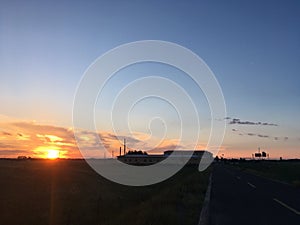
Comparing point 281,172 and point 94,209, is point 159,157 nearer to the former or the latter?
point 281,172

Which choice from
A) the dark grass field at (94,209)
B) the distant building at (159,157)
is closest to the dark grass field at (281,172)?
the dark grass field at (94,209)

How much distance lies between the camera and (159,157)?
530ft

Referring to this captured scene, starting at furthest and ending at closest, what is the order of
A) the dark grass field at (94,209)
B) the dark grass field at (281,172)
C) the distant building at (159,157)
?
the distant building at (159,157), the dark grass field at (281,172), the dark grass field at (94,209)

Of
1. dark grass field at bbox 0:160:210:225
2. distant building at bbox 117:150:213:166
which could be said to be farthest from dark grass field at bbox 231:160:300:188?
distant building at bbox 117:150:213:166

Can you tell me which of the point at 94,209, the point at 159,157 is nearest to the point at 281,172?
the point at 94,209

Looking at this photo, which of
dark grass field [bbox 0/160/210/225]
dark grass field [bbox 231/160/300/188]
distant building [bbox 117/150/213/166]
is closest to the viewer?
dark grass field [bbox 0/160/210/225]

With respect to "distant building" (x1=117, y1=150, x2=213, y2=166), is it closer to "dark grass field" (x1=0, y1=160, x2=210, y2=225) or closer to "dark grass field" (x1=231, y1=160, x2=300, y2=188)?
"dark grass field" (x1=231, y1=160, x2=300, y2=188)

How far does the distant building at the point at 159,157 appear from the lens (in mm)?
153500

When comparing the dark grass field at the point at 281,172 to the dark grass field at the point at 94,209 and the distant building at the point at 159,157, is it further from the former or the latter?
the distant building at the point at 159,157

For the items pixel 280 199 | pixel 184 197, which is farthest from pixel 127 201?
pixel 280 199

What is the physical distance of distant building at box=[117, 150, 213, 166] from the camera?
154 m

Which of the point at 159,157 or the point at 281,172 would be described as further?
the point at 159,157

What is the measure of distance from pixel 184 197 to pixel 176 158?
154 meters

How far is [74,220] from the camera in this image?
18906 millimetres
